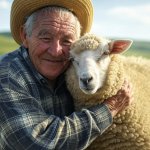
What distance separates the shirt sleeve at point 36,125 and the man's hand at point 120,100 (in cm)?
16

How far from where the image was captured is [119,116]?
4379 millimetres

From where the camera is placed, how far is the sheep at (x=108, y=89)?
172 inches

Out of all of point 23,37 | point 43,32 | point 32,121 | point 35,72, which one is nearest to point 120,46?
point 43,32

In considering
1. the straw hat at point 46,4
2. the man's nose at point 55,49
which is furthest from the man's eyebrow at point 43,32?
the straw hat at point 46,4

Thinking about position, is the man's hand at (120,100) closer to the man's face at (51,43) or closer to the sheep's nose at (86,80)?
the sheep's nose at (86,80)

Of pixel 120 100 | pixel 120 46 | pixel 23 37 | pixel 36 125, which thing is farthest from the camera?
pixel 23 37

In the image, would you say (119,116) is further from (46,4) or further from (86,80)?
(46,4)

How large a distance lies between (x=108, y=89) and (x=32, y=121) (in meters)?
0.82

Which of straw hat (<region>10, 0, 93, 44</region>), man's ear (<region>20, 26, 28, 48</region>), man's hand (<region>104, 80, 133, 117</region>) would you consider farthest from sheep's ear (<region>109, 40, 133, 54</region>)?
man's ear (<region>20, 26, 28, 48</region>)

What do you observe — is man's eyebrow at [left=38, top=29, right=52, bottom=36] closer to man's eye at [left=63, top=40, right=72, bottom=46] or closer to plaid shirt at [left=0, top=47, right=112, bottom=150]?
man's eye at [left=63, top=40, right=72, bottom=46]

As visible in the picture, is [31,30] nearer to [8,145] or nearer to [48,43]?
[48,43]

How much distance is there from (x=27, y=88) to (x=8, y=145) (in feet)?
1.76

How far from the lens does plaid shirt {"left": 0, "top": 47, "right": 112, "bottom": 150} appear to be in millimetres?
3943

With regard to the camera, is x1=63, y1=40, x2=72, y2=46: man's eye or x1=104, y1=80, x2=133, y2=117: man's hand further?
x1=63, y1=40, x2=72, y2=46: man's eye
